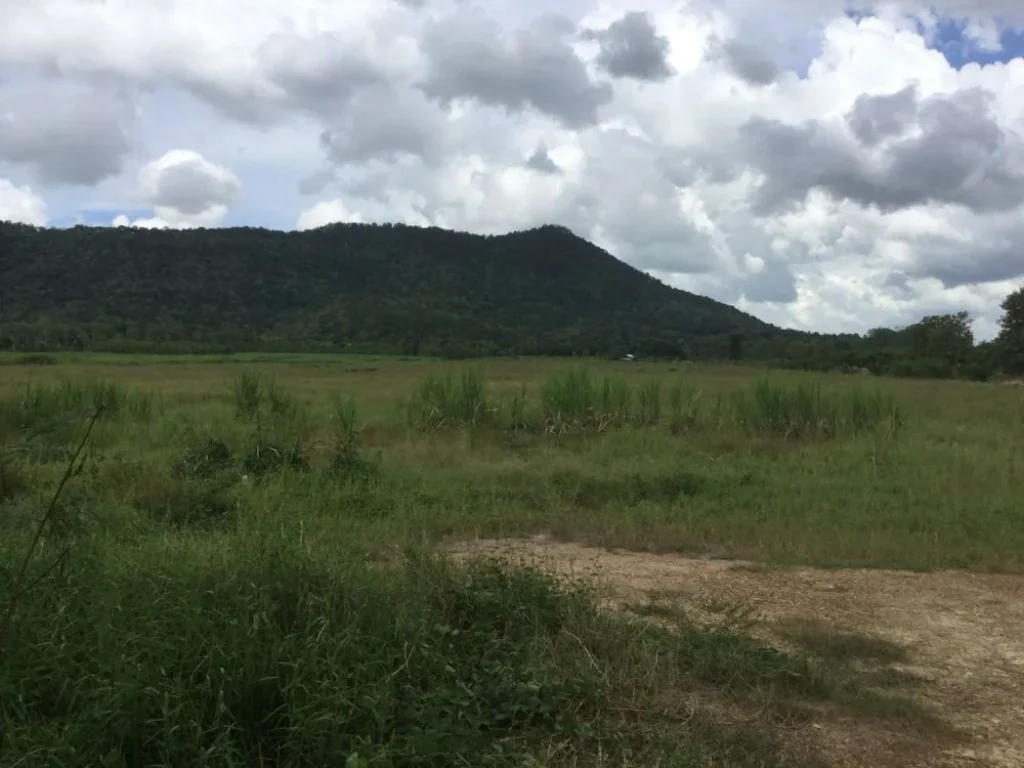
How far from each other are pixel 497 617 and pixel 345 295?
61.8 meters

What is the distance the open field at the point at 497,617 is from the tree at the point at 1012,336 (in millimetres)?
41292

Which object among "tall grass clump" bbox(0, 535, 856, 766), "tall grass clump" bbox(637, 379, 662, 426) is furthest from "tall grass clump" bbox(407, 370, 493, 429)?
"tall grass clump" bbox(0, 535, 856, 766)

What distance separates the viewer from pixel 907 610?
15.8 ft

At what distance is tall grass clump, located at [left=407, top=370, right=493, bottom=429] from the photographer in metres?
12.6

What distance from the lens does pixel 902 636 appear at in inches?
170

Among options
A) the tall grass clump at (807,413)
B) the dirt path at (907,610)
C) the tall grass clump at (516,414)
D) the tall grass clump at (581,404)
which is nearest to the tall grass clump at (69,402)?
the tall grass clump at (516,414)

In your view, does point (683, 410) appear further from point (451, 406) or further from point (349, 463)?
point (349, 463)

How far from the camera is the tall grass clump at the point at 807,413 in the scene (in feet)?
40.9

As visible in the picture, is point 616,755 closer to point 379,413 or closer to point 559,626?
point 559,626

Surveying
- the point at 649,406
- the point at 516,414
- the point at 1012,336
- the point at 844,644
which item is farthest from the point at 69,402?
the point at 1012,336

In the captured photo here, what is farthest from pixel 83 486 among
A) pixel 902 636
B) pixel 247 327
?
pixel 247 327

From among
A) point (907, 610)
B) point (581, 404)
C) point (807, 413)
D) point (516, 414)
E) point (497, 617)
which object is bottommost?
point (907, 610)

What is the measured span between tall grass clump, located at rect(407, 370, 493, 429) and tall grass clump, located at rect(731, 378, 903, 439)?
13.6 ft

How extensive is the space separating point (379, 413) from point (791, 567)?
9.65 meters
